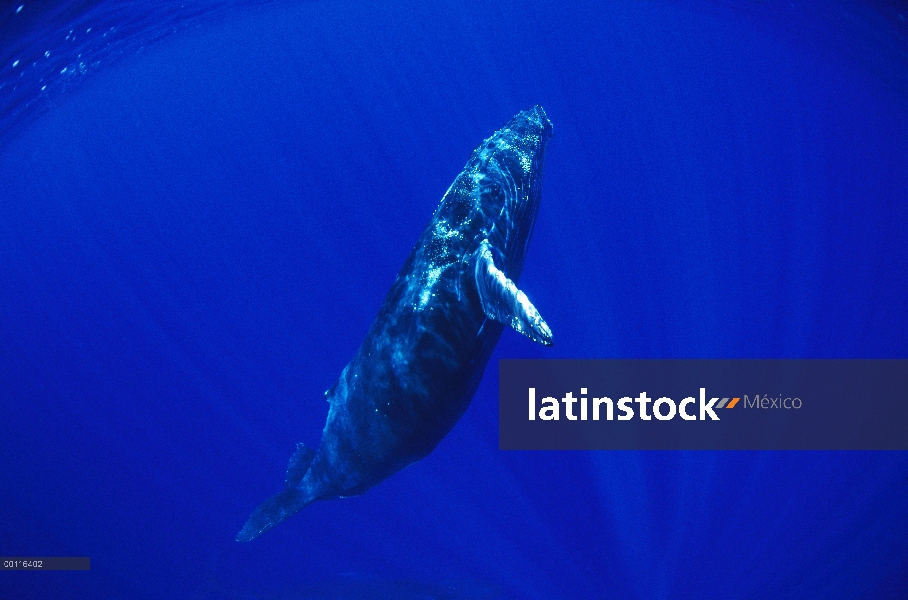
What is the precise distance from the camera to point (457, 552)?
728 inches

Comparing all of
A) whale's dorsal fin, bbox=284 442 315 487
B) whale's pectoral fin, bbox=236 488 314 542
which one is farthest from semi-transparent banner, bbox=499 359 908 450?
whale's pectoral fin, bbox=236 488 314 542

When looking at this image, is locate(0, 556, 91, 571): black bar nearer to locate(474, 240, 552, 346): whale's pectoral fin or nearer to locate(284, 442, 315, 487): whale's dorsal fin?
locate(284, 442, 315, 487): whale's dorsal fin

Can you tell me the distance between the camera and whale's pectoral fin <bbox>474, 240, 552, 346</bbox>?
4.35m

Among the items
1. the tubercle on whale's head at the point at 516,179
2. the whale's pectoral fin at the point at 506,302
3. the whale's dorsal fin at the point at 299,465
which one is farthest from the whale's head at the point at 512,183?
the whale's dorsal fin at the point at 299,465

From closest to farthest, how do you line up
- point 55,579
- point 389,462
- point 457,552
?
point 389,462 → point 457,552 → point 55,579

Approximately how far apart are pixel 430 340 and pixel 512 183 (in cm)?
272

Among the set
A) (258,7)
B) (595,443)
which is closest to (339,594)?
(595,443)

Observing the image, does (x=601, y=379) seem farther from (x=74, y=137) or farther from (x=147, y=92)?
(x=74, y=137)

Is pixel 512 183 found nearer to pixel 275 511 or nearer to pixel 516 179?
pixel 516 179

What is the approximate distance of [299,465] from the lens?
8.02m

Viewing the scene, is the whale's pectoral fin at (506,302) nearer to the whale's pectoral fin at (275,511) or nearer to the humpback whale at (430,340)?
the humpback whale at (430,340)

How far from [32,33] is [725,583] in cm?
2639

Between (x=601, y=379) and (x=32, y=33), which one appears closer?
(x=601, y=379)

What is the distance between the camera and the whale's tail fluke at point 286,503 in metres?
7.52
